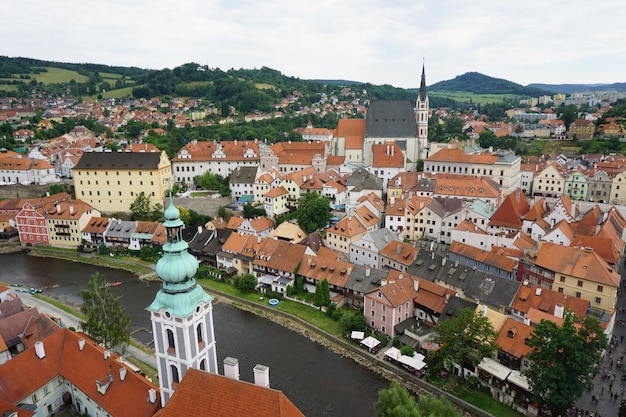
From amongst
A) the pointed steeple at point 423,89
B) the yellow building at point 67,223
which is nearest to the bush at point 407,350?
the yellow building at point 67,223

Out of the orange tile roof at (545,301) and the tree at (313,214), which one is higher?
the tree at (313,214)

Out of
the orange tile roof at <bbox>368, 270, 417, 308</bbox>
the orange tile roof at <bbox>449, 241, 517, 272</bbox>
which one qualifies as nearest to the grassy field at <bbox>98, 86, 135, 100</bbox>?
the orange tile roof at <bbox>449, 241, 517, 272</bbox>

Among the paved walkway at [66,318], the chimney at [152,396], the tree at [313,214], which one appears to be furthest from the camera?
the tree at [313,214]

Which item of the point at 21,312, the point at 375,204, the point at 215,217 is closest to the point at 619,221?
the point at 375,204

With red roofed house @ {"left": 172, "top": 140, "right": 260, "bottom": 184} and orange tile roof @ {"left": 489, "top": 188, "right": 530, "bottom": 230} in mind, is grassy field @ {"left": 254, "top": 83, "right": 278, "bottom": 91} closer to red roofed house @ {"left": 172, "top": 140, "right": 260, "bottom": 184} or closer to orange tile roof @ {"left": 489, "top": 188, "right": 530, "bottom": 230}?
red roofed house @ {"left": 172, "top": 140, "right": 260, "bottom": 184}

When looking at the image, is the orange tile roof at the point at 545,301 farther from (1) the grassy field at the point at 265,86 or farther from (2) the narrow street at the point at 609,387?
(1) the grassy field at the point at 265,86

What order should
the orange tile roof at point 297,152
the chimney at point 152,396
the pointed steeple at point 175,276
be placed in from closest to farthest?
the pointed steeple at point 175,276 < the chimney at point 152,396 < the orange tile roof at point 297,152

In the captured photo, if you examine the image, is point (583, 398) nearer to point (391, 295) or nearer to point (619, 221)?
point (391, 295)
